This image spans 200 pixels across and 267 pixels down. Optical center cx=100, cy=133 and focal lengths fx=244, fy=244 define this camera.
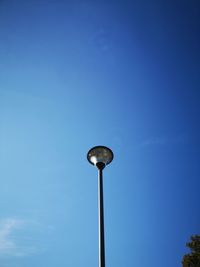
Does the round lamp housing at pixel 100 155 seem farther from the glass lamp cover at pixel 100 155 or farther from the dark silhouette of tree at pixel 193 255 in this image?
the dark silhouette of tree at pixel 193 255

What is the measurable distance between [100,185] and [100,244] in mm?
1682

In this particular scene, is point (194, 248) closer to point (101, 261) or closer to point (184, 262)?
point (184, 262)

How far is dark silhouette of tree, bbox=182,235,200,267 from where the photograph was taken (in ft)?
64.1

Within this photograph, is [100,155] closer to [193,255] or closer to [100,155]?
[100,155]

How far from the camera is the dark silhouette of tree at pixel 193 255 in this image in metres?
19.5

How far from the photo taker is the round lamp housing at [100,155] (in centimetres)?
805

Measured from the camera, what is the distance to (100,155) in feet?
26.5

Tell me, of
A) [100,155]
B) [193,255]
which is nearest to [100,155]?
[100,155]

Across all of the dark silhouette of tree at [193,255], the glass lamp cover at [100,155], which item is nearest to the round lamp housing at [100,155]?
the glass lamp cover at [100,155]

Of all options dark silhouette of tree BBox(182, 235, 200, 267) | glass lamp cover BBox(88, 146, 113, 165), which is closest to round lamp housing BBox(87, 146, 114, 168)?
glass lamp cover BBox(88, 146, 113, 165)

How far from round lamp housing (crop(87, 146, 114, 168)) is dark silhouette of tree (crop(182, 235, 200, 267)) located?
16382 mm

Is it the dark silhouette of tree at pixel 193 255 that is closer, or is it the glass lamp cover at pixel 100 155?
the glass lamp cover at pixel 100 155

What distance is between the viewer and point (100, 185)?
7230 millimetres

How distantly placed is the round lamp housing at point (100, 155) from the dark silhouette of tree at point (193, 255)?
16.4 m
